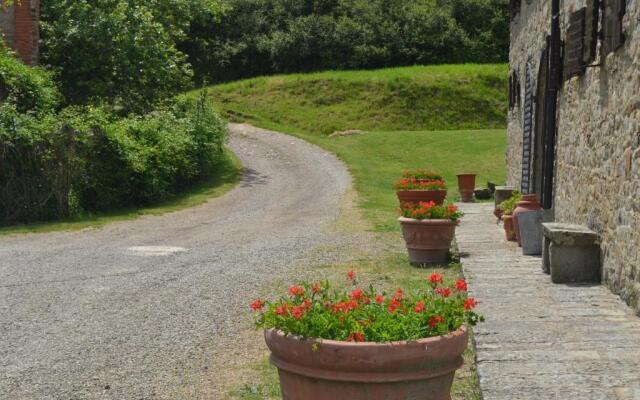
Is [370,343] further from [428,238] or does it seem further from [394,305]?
[428,238]

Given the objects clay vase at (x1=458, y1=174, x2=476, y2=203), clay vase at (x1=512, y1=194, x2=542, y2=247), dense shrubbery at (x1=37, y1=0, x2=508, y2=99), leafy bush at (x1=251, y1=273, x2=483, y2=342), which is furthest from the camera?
dense shrubbery at (x1=37, y1=0, x2=508, y2=99)

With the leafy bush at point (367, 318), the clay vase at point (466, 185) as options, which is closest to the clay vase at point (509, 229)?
the leafy bush at point (367, 318)

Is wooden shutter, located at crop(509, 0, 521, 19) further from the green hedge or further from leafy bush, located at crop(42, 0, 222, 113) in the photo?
leafy bush, located at crop(42, 0, 222, 113)

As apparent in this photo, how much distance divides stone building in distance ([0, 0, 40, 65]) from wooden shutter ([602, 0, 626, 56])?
54.7ft

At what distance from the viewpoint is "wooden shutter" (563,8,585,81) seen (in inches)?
341

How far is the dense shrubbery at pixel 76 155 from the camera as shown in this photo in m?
15.6

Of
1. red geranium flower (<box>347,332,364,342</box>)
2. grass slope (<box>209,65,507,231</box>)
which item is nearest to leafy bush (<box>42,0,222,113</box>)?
grass slope (<box>209,65,507,231</box>)

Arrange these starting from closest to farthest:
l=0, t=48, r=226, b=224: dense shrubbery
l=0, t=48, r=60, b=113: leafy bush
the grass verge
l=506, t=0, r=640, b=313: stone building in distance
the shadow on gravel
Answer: l=506, t=0, r=640, b=313: stone building in distance
the grass verge
l=0, t=48, r=226, b=224: dense shrubbery
l=0, t=48, r=60, b=113: leafy bush
the shadow on gravel

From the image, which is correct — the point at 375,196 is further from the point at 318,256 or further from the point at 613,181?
the point at 613,181

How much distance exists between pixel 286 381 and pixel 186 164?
17137 millimetres

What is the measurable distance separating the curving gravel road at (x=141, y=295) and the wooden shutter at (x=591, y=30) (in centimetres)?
399

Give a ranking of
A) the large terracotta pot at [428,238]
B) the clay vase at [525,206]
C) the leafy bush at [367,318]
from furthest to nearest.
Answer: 1. the clay vase at [525,206]
2. the large terracotta pot at [428,238]
3. the leafy bush at [367,318]

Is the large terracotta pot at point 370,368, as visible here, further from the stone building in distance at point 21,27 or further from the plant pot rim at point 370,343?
the stone building in distance at point 21,27

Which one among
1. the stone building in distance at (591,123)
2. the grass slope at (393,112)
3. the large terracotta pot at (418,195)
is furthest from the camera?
the grass slope at (393,112)
